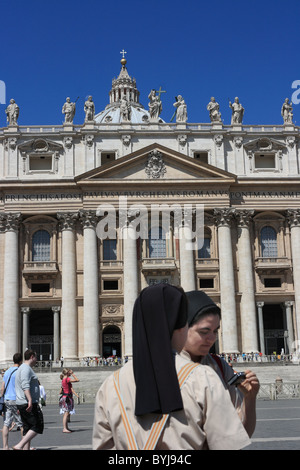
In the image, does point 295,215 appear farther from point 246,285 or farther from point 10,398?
point 10,398

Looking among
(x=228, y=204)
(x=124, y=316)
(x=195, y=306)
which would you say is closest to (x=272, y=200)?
(x=228, y=204)

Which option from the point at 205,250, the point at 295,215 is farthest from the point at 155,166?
the point at 295,215

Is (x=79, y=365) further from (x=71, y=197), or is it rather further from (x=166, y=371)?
(x=166, y=371)

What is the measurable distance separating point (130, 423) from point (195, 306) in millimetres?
1470

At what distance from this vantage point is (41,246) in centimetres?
5362

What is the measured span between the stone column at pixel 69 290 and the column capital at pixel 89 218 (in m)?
0.71

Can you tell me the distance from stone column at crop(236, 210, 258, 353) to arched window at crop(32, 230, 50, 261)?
48.1 feet

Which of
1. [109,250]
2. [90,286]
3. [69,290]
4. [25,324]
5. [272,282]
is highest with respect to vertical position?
[109,250]

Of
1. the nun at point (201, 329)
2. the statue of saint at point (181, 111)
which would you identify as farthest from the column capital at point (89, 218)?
the nun at point (201, 329)

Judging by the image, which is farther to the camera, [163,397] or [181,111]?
[181,111]

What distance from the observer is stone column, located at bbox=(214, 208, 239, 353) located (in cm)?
5138

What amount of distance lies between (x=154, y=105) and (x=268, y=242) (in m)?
14.0

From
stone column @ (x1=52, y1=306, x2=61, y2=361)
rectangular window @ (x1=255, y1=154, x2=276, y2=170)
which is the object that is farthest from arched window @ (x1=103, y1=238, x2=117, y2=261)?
rectangular window @ (x1=255, y1=154, x2=276, y2=170)

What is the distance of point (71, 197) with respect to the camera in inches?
2111
